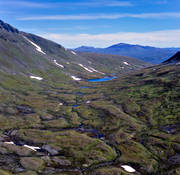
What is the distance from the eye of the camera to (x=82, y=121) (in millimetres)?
148875

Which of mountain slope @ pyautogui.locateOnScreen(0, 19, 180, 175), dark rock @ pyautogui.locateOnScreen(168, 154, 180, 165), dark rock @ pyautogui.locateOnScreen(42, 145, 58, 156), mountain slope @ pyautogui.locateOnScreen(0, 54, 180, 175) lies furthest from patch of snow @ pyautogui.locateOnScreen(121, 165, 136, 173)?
dark rock @ pyautogui.locateOnScreen(42, 145, 58, 156)

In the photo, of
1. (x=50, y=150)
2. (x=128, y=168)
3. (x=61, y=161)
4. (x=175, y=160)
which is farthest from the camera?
(x=50, y=150)

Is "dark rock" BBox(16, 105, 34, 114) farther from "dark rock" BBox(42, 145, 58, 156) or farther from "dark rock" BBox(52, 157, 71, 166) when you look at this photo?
"dark rock" BBox(52, 157, 71, 166)

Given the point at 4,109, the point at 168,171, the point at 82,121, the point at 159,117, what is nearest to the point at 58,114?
the point at 82,121

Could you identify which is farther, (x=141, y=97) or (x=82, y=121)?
(x=141, y=97)

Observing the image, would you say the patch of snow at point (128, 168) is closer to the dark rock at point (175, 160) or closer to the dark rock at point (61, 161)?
the dark rock at point (175, 160)

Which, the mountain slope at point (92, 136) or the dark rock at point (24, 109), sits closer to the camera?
the mountain slope at point (92, 136)

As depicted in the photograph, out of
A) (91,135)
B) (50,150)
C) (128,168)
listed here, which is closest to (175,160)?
(128,168)

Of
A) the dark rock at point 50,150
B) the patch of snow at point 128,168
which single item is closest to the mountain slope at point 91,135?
the dark rock at point 50,150

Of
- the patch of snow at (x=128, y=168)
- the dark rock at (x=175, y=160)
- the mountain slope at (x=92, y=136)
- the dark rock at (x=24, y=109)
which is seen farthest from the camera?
the dark rock at (x=24, y=109)

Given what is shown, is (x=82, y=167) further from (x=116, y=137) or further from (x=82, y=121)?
(x=82, y=121)

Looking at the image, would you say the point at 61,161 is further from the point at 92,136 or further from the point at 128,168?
the point at 92,136

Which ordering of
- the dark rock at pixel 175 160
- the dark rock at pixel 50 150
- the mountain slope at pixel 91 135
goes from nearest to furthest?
the mountain slope at pixel 91 135
the dark rock at pixel 175 160
the dark rock at pixel 50 150

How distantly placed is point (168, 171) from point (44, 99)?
13785 cm
